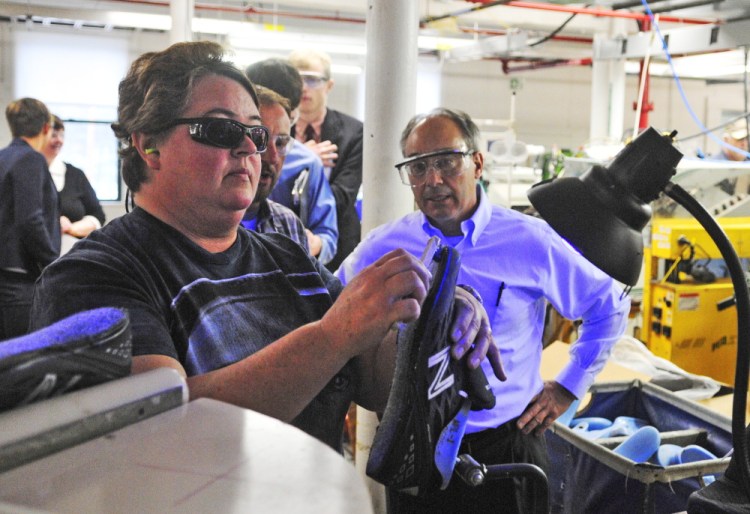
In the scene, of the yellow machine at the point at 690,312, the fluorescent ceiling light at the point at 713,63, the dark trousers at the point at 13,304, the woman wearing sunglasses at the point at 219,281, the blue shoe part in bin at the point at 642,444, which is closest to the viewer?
the woman wearing sunglasses at the point at 219,281

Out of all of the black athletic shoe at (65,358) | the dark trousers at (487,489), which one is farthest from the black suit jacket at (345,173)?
the black athletic shoe at (65,358)

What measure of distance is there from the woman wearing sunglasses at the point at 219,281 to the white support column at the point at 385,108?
128 cm

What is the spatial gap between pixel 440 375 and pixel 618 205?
0.37 metres

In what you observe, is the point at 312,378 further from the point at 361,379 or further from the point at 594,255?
the point at 594,255

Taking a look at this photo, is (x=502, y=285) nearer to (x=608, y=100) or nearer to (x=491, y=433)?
(x=491, y=433)

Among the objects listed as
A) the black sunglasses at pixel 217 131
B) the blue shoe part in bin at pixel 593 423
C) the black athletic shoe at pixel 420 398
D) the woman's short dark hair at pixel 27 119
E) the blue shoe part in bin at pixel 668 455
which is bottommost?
the blue shoe part in bin at pixel 593 423

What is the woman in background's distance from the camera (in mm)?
4457

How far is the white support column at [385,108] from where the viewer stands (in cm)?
253

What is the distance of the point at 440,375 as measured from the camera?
114 centimetres

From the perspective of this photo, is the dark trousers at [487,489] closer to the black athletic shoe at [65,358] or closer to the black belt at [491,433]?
the black belt at [491,433]

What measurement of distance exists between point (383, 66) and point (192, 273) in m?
1.58

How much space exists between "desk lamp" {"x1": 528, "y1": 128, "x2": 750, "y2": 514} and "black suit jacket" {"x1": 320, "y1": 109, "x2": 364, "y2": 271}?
2.07 metres

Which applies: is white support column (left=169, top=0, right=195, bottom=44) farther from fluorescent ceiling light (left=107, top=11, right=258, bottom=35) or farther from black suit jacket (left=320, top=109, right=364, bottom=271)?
black suit jacket (left=320, top=109, right=364, bottom=271)

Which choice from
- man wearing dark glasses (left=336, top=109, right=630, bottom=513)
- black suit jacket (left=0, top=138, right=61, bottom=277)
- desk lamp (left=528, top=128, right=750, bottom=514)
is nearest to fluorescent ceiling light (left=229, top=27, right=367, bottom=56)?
black suit jacket (left=0, top=138, right=61, bottom=277)
